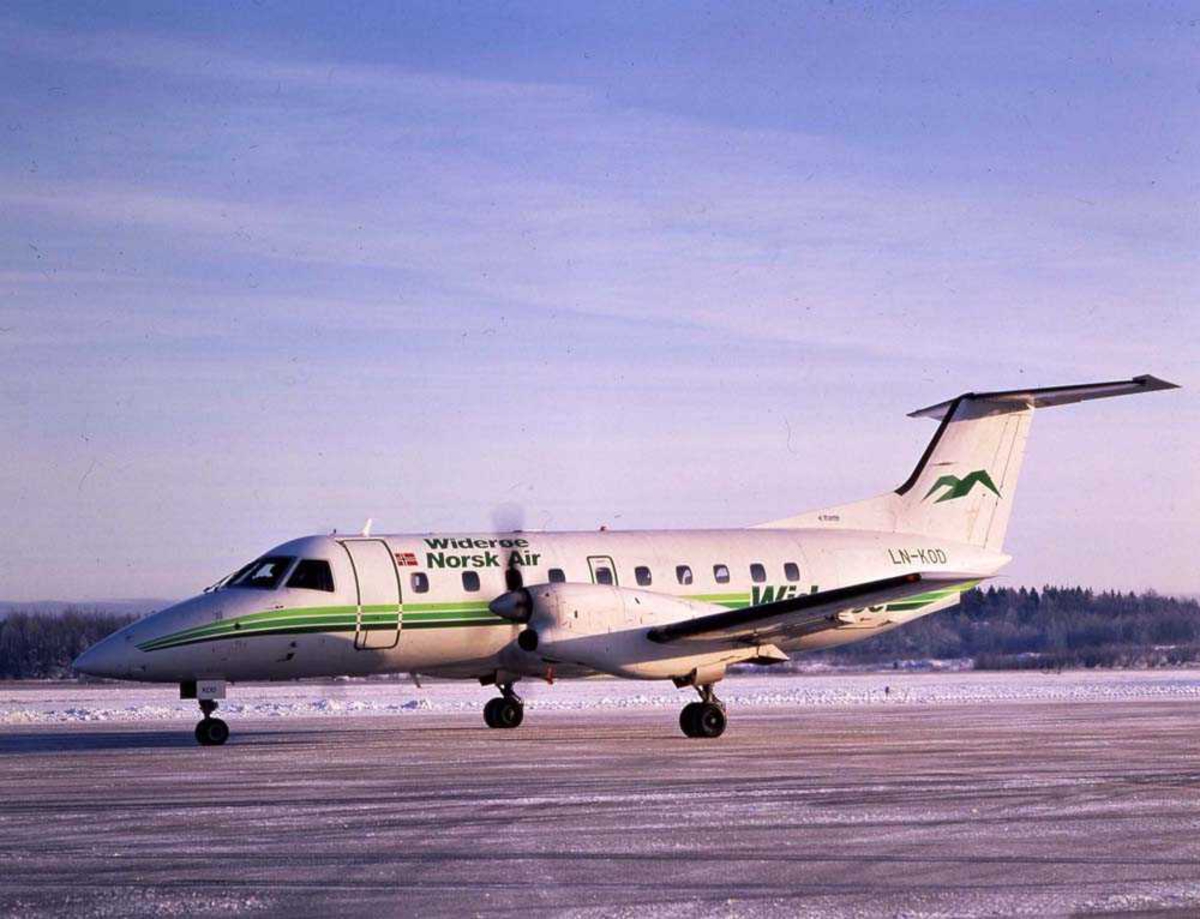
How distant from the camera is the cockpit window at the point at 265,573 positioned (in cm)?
2483

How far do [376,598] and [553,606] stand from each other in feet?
9.38

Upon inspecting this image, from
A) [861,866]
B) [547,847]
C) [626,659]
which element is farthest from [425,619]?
[861,866]

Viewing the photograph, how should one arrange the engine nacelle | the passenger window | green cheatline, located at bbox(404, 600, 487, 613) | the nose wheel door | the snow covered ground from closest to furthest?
the engine nacelle, the nose wheel door, green cheatline, located at bbox(404, 600, 487, 613), the passenger window, the snow covered ground

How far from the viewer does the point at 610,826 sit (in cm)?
1374

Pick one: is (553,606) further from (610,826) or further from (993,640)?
(993,640)

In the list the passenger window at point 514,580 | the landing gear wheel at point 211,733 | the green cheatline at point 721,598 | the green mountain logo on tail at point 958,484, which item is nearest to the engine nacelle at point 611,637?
the passenger window at point 514,580

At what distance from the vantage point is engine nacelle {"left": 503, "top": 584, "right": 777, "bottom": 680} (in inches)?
957

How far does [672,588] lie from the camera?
27141 millimetres

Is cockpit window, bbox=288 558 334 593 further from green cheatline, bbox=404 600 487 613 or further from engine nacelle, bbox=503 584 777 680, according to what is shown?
engine nacelle, bbox=503 584 777 680

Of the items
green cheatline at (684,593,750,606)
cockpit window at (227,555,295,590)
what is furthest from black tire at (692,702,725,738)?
cockpit window at (227,555,295,590)

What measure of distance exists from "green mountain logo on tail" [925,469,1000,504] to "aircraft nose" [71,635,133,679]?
48.7 ft

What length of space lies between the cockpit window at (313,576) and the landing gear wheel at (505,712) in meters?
4.51

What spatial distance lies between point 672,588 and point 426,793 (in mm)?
10977

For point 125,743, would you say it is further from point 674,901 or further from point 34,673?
point 34,673
